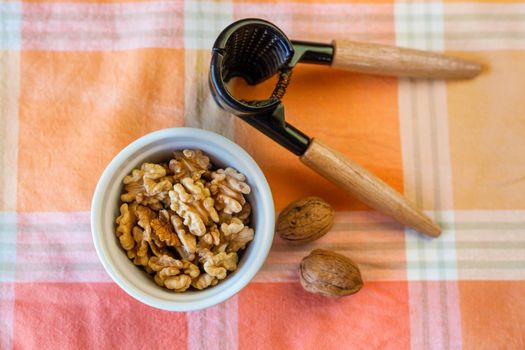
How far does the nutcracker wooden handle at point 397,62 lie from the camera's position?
0.88 m

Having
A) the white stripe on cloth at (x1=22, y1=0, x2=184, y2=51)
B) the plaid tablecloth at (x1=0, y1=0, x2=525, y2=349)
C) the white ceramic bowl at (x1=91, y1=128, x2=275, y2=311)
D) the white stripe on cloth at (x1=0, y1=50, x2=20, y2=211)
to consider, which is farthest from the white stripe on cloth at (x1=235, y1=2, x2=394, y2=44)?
the white stripe on cloth at (x1=0, y1=50, x2=20, y2=211)

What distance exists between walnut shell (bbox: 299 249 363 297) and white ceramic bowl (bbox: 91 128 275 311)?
10cm

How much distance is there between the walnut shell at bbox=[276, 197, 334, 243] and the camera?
2.81 feet

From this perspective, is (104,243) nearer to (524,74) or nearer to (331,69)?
(331,69)

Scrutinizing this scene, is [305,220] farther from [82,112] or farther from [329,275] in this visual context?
[82,112]

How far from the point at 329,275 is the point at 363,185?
0.13 meters

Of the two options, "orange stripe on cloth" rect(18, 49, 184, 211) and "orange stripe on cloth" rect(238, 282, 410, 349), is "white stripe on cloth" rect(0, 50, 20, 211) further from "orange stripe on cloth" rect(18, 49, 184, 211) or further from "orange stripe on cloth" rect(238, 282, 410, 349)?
"orange stripe on cloth" rect(238, 282, 410, 349)

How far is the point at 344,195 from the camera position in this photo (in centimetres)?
92

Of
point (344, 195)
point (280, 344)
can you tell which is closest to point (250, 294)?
point (280, 344)

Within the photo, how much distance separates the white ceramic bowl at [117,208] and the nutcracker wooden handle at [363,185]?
3.7 inches

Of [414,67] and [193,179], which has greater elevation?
[414,67]

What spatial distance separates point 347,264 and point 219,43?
0.35 metres

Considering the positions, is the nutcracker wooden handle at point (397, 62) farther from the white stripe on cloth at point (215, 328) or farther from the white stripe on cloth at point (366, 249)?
the white stripe on cloth at point (215, 328)

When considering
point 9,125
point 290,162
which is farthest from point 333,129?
point 9,125
